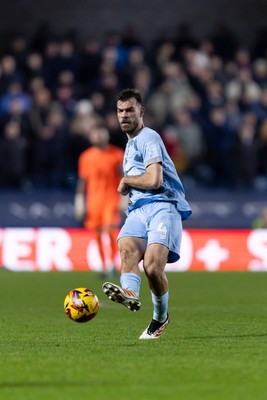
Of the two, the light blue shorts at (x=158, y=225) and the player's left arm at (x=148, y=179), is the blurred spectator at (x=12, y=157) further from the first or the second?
the player's left arm at (x=148, y=179)

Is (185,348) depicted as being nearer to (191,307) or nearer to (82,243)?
(191,307)

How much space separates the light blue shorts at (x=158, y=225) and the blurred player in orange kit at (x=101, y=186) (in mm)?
8076

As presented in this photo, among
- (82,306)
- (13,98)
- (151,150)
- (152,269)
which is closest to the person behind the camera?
(152,269)

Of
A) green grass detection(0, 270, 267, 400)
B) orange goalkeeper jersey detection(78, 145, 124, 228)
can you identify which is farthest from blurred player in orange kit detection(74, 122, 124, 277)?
green grass detection(0, 270, 267, 400)

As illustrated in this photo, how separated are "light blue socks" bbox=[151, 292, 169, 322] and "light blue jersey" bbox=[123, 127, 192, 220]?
27.3 inches

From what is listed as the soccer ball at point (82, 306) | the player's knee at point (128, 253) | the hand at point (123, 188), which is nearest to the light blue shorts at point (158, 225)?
the player's knee at point (128, 253)

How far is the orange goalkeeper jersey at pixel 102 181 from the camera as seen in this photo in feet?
57.6

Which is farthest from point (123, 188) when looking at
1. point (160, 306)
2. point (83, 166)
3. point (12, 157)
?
point (12, 157)

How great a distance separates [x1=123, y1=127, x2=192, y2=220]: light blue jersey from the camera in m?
9.04

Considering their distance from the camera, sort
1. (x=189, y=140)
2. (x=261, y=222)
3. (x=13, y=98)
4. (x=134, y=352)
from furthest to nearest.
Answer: (x=189, y=140) → (x=13, y=98) → (x=261, y=222) → (x=134, y=352)

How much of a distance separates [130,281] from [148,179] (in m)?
0.80

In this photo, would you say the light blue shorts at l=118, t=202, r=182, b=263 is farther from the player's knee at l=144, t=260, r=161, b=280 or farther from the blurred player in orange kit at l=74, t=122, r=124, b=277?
the blurred player in orange kit at l=74, t=122, r=124, b=277

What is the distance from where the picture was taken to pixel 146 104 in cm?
2261

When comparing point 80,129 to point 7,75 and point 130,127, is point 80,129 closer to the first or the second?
point 7,75
